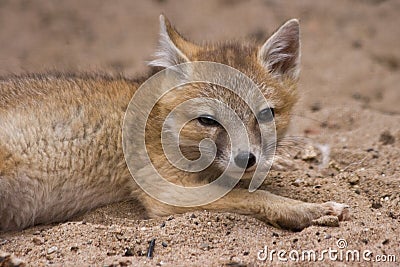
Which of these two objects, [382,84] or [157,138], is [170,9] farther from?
[157,138]

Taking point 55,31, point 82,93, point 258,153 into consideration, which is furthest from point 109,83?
point 55,31

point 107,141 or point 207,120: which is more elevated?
point 207,120

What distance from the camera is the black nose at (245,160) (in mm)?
4113

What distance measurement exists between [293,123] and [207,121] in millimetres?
1229

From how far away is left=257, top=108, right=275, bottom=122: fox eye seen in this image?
447 centimetres

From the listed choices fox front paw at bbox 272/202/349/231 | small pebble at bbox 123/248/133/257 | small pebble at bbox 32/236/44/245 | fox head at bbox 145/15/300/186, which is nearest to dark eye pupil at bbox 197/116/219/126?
fox head at bbox 145/15/300/186

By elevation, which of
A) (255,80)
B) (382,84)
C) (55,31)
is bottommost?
(255,80)

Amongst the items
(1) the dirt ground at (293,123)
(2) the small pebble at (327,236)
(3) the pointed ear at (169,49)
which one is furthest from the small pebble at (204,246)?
(3) the pointed ear at (169,49)

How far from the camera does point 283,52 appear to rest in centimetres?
495

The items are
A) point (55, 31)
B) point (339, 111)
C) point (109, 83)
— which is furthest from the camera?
point (55, 31)

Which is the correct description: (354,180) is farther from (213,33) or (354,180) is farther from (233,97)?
(213,33)

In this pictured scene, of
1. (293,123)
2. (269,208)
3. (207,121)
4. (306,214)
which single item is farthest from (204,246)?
(293,123)

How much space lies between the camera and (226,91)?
4.45 m

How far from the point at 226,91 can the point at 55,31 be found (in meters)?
5.81
